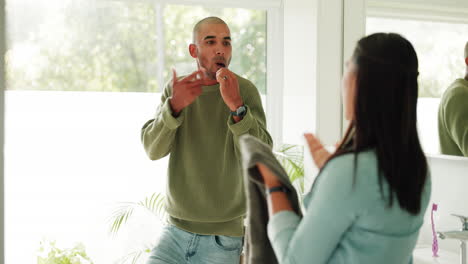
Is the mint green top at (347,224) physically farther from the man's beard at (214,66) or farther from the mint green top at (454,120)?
the mint green top at (454,120)

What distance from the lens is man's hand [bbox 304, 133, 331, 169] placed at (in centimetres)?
130

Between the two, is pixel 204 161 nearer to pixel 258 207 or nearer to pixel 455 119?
pixel 258 207

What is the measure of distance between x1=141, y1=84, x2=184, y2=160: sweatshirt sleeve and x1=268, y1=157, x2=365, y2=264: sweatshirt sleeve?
2.54 feet

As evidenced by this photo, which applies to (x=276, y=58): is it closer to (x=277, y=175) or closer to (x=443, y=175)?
(x=443, y=175)

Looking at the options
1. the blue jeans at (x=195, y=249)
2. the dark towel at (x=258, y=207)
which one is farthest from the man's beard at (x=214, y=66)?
the dark towel at (x=258, y=207)

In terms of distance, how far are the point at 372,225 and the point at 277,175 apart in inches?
8.8

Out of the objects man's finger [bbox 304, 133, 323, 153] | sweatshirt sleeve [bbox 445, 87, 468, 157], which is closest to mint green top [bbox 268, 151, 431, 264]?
man's finger [bbox 304, 133, 323, 153]

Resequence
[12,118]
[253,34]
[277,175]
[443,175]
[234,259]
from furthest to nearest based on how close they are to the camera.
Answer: [253,34], [12,118], [443,175], [234,259], [277,175]

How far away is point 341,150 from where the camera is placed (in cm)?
112

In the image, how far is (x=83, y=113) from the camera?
301 centimetres

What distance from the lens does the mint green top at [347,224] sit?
1.04 meters

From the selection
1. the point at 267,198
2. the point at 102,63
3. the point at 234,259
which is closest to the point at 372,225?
the point at 267,198

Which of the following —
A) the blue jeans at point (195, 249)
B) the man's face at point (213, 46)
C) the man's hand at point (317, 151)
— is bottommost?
the blue jeans at point (195, 249)

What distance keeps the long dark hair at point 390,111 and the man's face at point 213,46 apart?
2.89 ft
